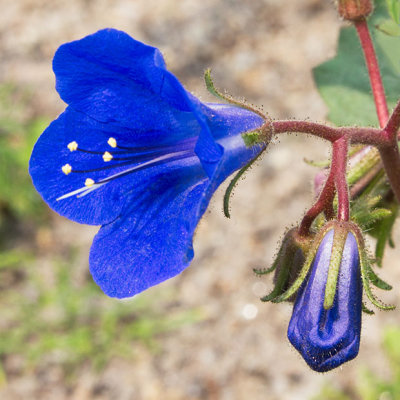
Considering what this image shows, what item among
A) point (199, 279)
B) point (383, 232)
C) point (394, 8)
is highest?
point (394, 8)

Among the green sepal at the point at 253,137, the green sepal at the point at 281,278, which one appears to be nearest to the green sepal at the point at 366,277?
the green sepal at the point at 281,278

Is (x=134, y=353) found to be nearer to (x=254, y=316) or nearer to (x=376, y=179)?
(x=254, y=316)

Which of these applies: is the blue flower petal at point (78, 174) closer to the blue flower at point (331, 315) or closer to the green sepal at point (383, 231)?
the blue flower at point (331, 315)

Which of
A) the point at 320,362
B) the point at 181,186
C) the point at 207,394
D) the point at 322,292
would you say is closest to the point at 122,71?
the point at 181,186

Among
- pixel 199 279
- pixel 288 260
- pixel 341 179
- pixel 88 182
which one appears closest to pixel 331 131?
pixel 341 179

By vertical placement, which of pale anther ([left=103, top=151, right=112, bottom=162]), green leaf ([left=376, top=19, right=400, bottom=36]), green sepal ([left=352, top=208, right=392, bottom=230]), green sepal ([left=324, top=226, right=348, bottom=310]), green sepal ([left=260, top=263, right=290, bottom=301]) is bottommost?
green sepal ([left=260, top=263, right=290, bottom=301])

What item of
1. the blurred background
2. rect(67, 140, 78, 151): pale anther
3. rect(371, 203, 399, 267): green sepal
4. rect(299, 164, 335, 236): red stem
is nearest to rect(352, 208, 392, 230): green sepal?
rect(299, 164, 335, 236): red stem

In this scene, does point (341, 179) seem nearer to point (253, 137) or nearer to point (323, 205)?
point (323, 205)

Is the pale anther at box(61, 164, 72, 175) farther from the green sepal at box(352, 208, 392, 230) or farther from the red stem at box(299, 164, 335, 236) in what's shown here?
the green sepal at box(352, 208, 392, 230)
